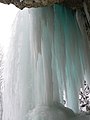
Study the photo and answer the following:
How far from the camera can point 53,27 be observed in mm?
4645

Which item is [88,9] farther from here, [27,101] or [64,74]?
[27,101]

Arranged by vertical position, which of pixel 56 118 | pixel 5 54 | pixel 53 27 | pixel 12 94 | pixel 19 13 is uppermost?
pixel 19 13

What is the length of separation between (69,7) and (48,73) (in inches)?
47.6

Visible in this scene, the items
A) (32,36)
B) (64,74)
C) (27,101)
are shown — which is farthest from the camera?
(64,74)

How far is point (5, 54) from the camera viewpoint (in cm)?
469

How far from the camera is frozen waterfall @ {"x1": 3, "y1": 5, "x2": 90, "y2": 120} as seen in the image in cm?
418

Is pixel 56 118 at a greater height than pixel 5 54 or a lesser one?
lesser

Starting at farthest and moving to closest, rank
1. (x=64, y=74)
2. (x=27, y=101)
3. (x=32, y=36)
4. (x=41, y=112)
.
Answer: (x=64, y=74)
(x=32, y=36)
(x=27, y=101)
(x=41, y=112)

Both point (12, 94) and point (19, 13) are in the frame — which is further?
point (19, 13)

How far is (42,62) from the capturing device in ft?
14.3

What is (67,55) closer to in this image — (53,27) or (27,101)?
(53,27)

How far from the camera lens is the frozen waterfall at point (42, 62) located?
418 cm

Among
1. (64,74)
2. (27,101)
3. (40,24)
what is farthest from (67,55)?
(27,101)

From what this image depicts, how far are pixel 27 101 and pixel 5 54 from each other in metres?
0.92
